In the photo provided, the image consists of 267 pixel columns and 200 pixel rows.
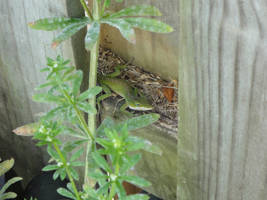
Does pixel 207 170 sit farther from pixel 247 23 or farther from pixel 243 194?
pixel 247 23

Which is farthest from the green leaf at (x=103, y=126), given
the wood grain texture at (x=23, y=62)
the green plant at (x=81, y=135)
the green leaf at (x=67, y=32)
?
the green leaf at (x=67, y=32)

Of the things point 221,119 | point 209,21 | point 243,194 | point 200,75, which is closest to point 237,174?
point 243,194

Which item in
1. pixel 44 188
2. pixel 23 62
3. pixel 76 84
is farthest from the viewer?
pixel 44 188

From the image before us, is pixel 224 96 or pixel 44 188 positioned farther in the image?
pixel 44 188

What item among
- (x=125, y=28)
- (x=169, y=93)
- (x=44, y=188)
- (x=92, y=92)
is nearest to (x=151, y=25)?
(x=125, y=28)

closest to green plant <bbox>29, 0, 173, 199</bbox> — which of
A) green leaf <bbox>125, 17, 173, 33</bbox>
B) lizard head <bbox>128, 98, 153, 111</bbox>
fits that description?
green leaf <bbox>125, 17, 173, 33</bbox>

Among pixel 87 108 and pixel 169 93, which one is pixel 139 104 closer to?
pixel 169 93

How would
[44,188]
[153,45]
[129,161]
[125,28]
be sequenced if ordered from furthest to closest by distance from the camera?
1. [44,188]
2. [153,45]
3. [125,28]
4. [129,161]
